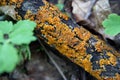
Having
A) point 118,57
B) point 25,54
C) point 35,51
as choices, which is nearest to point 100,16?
point 118,57

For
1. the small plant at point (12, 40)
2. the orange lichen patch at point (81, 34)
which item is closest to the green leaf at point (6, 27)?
the small plant at point (12, 40)

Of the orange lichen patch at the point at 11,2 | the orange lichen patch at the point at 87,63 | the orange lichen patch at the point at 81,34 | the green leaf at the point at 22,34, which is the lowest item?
the orange lichen patch at the point at 87,63

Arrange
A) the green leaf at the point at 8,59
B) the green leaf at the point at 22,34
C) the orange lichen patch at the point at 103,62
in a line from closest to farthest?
the green leaf at the point at 8,59
the green leaf at the point at 22,34
the orange lichen patch at the point at 103,62

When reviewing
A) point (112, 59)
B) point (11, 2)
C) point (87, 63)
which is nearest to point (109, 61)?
point (112, 59)

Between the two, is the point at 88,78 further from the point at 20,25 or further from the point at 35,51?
the point at 20,25

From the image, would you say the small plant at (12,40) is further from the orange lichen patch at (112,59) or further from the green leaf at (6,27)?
the orange lichen patch at (112,59)

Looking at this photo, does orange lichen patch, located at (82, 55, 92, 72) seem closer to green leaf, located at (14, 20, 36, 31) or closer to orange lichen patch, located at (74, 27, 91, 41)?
orange lichen patch, located at (74, 27, 91, 41)
